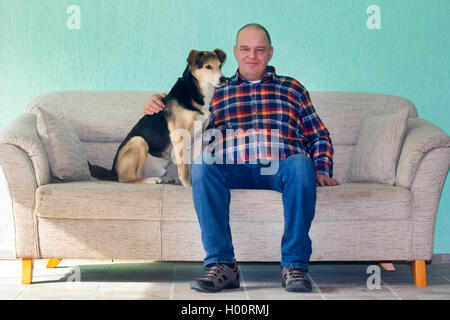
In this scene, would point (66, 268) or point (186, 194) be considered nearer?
point (186, 194)

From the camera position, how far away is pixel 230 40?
121 inches

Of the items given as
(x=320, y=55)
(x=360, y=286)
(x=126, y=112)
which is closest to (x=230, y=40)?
(x=320, y=55)

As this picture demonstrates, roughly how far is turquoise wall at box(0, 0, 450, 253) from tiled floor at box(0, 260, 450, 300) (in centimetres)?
85

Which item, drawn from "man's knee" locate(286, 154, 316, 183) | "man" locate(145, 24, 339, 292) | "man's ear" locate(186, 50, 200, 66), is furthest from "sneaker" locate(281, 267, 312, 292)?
"man's ear" locate(186, 50, 200, 66)

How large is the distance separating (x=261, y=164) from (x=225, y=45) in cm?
115

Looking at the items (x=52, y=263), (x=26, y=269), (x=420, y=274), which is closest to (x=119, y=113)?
(x=52, y=263)

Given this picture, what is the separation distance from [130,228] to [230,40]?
57.9 inches

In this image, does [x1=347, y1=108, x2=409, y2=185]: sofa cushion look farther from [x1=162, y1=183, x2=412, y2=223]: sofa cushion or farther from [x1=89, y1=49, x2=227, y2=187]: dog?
[x1=89, y1=49, x2=227, y2=187]: dog

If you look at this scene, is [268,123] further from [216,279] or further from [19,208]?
[19,208]

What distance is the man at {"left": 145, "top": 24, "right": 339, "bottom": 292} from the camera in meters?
1.95

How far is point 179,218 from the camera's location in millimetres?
2191

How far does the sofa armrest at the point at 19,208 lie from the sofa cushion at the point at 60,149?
0.20m

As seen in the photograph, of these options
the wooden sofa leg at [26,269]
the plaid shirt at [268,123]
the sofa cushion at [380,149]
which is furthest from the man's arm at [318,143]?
the wooden sofa leg at [26,269]

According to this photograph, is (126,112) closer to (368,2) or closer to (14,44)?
(14,44)
